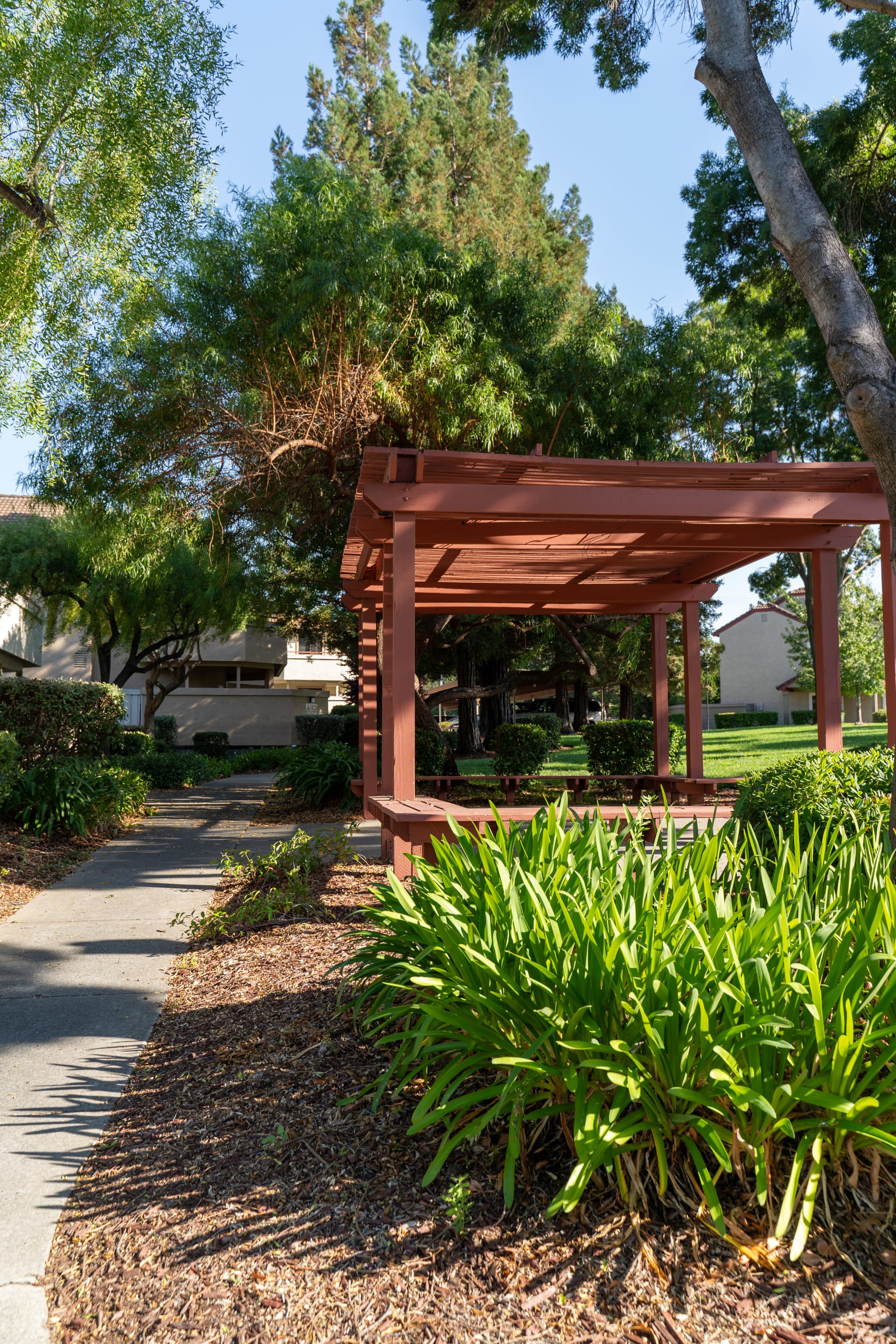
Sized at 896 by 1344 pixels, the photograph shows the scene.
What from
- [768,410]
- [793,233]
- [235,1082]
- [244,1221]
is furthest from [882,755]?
[768,410]

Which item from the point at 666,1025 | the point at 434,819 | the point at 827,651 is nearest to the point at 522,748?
the point at 827,651

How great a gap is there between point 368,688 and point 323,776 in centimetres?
217

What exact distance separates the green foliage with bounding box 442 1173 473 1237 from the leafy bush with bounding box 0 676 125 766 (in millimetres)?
10070

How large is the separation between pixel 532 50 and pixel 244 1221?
938 cm

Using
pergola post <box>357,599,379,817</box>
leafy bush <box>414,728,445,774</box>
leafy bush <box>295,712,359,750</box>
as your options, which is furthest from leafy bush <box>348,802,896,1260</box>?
leafy bush <box>295,712,359,750</box>

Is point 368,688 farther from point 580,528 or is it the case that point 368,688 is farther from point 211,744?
point 211,744

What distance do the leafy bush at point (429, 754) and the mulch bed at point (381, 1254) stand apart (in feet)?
36.9

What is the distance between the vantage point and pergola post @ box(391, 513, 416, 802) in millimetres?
6984

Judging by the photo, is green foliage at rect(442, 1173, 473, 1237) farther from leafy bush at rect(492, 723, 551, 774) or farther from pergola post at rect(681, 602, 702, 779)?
leafy bush at rect(492, 723, 551, 774)

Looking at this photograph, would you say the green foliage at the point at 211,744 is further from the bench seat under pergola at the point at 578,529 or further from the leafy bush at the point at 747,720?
the leafy bush at the point at 747,720

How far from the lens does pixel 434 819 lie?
5840 millimetres

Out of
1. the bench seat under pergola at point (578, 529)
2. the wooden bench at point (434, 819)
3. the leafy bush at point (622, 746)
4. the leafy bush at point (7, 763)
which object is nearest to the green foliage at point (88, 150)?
the leafy bush at point (7, 763)

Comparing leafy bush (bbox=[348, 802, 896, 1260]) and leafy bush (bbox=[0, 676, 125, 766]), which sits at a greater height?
leafy bush (bbox=[0, 676, 125, 766])

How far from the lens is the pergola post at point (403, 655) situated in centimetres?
698
